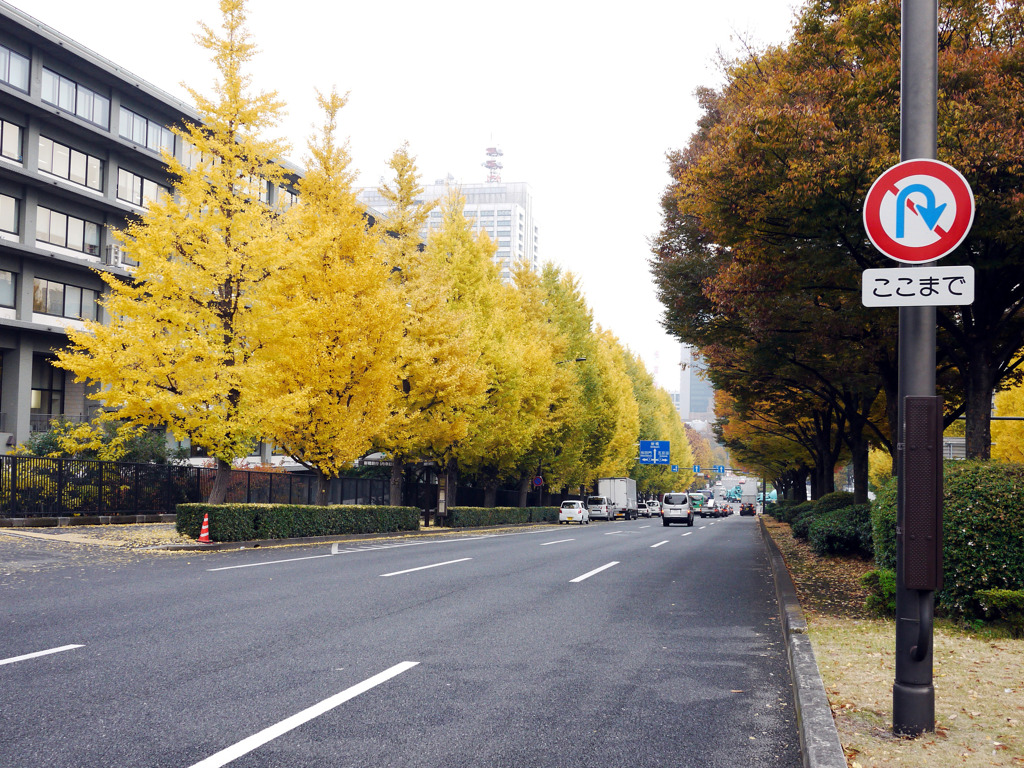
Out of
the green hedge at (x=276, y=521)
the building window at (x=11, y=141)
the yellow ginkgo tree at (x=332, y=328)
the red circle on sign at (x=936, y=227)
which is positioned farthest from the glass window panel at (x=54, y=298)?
the red circle on sign at (x=936, y=227)

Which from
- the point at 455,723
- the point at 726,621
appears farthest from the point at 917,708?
the point at 726,621

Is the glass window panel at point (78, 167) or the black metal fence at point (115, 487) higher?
the glass window panel at point (78, 167)

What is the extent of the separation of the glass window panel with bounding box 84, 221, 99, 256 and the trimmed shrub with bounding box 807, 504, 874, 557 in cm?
3317

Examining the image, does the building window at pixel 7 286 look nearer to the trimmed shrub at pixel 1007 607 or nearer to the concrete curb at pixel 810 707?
the concrete curb at pixel 810 707

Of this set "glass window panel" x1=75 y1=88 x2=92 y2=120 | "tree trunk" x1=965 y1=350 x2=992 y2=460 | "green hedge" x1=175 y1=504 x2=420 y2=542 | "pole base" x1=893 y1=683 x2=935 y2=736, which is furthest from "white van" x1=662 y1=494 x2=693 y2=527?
"pole base" x1=893 y1=683 x2=935 y2=736

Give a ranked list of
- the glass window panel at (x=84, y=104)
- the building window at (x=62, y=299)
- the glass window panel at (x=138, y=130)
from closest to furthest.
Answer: the building window at (x=62, y=299) < the glass window panel at (x=84, y=104) < the glass window panel at (x=138, y=130)

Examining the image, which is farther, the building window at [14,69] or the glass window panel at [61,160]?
the glass window panel at [61,160]

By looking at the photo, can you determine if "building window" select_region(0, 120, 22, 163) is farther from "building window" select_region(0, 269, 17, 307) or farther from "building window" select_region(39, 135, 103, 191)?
"building window" select_region(0, 269, 17, 307)

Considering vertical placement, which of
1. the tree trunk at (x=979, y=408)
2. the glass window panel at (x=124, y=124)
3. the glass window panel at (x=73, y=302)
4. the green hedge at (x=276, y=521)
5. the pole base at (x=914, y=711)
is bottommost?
the green hedge at (x=276, y=521)

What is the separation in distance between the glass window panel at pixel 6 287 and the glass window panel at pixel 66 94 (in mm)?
7582

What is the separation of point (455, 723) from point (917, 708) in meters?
2.62

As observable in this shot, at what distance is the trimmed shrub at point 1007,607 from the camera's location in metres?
7.22

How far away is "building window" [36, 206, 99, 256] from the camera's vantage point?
33562 millimetres

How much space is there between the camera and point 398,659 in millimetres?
6434
